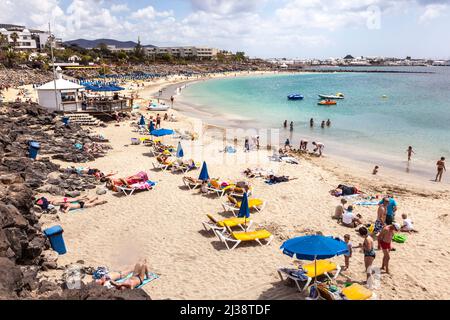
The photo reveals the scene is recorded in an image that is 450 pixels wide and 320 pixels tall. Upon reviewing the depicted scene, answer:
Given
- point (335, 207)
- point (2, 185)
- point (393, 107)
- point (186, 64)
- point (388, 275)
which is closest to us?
point (388, 275)

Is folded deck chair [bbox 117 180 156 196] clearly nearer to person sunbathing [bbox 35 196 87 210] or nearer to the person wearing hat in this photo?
person sunbathing [bbox 35 196 87 210]

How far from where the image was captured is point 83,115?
27.7 meters

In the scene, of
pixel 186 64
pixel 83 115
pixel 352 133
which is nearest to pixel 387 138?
pixel 352 133

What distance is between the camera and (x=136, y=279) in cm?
780

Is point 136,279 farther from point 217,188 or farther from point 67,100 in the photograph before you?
point 67,100

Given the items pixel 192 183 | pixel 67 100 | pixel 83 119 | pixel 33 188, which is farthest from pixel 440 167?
pixel 67 100

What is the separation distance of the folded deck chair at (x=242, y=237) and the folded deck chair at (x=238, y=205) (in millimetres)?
1910

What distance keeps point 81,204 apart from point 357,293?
8.95m

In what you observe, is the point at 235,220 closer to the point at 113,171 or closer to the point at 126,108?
the point at 113,171

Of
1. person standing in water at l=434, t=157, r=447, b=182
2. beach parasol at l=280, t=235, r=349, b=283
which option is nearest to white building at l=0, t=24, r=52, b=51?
person standing in water at l=434, t=157, r=447, b=182

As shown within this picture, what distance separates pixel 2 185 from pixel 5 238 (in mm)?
3629

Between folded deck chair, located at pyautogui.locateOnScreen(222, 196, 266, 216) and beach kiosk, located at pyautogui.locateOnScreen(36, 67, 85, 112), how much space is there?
800 inches

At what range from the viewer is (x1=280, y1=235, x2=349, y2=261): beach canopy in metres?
7.18
